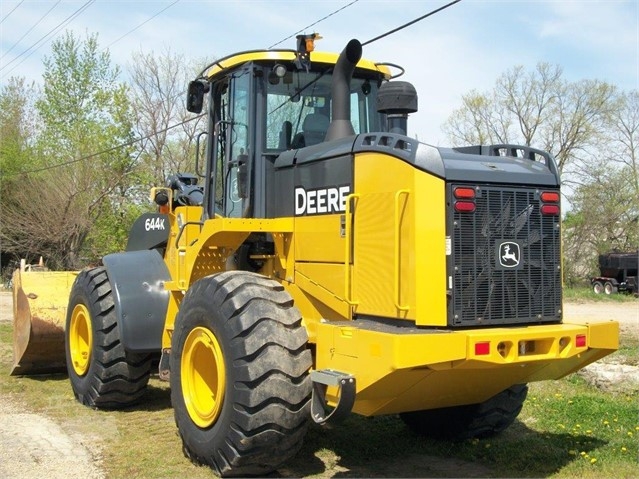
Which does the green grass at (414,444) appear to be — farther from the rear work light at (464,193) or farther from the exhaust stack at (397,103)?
the exhaust stack at (397,103)

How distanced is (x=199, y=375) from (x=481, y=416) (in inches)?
90.2

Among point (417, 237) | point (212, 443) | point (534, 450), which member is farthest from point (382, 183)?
point (534, 450)

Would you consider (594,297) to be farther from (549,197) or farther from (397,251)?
(397,251)

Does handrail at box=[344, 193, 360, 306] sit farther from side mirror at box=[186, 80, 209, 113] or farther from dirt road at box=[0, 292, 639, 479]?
side mirror at box=[186, 80, 209, 113]

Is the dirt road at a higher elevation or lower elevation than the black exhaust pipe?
lower

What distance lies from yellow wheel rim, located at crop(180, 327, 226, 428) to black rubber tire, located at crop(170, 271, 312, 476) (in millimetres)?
190

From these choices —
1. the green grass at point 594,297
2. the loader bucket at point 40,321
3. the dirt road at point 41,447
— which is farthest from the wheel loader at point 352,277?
the green grass at point 594,297

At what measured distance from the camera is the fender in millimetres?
7262

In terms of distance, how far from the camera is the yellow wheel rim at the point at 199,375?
572cm

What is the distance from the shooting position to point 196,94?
6.94 metres

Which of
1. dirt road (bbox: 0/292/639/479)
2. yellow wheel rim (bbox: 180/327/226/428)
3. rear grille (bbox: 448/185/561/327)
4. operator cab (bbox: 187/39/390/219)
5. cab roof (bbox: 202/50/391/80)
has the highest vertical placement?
cab roof (bbox: 202/50/391/80)

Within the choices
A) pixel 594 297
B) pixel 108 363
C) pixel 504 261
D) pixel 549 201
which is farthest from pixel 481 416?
pixel 594 297

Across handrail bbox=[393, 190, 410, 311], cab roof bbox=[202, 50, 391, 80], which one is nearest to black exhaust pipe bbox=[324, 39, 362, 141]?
cab roof bbox=[202, 50, 391, 80]

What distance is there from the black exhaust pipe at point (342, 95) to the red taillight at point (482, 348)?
2.08 meters
